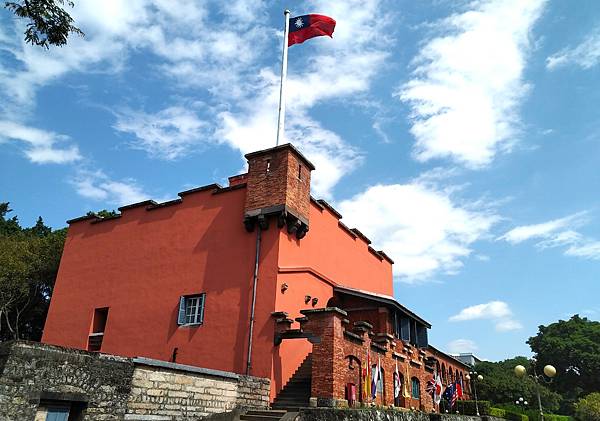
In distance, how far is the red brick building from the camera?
531 inches

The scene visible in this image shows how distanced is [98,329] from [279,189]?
975cm

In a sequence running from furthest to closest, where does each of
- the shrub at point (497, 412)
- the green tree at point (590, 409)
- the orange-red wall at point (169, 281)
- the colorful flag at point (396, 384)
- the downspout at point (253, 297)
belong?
the green tree at point (590, 409)
the shrub at point (497, 412)
the colorful flag at point (396, 384)
the orange-red wall at point (169, 281)
the downspout at point (253, 297)

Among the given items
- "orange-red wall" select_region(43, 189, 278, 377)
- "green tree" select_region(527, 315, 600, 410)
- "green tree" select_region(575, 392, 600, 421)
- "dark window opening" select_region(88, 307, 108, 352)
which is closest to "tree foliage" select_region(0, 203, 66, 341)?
"orange-red wall" select_region(43, 189, 278, 377)

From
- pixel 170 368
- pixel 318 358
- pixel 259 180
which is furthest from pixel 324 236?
pixel 170 368

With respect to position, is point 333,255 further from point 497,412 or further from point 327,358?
point 497,412

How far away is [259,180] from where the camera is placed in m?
16.0

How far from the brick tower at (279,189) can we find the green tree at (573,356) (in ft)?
178

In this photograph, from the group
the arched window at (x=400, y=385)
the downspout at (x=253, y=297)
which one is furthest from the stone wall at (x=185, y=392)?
the arched window at (x=400, y=385)

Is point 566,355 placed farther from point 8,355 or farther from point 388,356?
point 8,355

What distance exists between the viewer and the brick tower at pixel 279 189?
15203 millimetres

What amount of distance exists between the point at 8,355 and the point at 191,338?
8.43 metres

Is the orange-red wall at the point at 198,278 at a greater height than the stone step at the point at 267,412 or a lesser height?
greater

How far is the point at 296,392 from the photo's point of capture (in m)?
13.0

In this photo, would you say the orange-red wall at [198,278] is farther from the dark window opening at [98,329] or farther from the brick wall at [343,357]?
the brick wall at [343,357]
